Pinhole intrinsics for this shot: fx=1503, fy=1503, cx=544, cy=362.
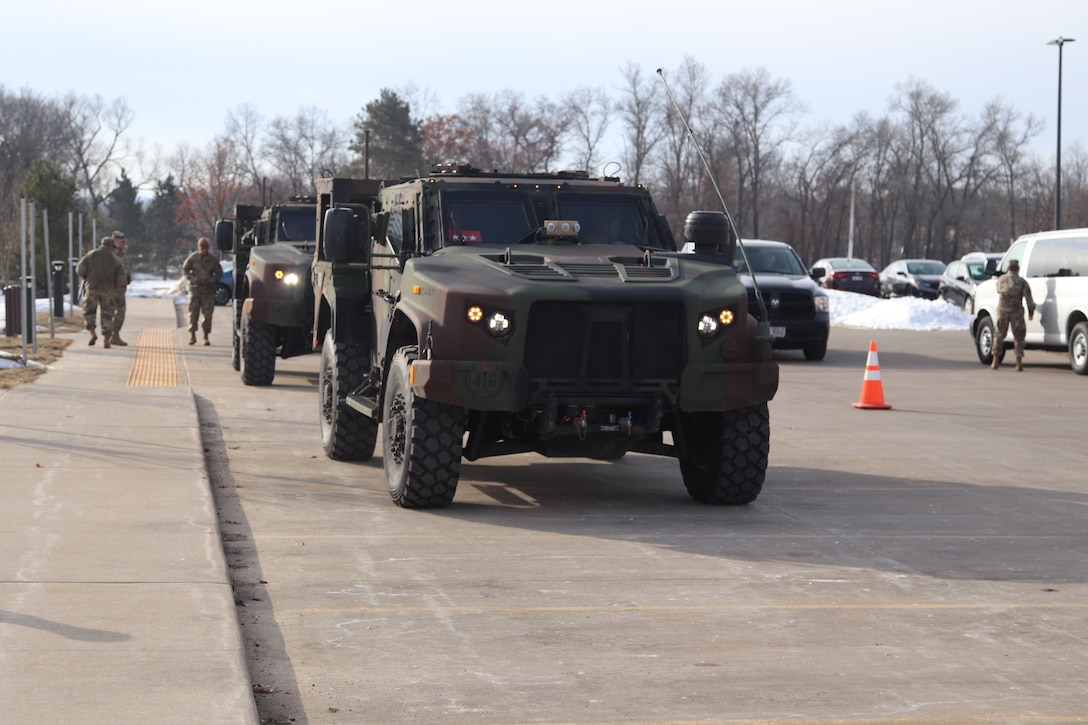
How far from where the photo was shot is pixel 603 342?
9.00 meters

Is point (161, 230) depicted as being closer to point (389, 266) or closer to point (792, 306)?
point (792, 306)

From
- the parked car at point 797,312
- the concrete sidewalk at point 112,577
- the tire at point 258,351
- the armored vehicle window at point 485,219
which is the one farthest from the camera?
the parked car at point 797,312

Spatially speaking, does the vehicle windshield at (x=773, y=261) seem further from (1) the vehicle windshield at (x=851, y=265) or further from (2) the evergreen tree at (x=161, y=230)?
(2) the evergreen tree at (x=161, y=230)

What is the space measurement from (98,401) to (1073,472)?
903 cm

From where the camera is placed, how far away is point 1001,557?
8359 millimetres

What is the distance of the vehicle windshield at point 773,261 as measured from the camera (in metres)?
25.5

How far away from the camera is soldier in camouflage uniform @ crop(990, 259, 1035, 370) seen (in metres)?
22.8

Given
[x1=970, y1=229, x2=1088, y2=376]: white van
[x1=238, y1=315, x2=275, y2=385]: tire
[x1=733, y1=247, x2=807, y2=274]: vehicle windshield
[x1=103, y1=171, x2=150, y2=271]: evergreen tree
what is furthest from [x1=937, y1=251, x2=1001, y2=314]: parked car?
[x1=103, y1=171, x2=150, y2=271]: evergreen tree

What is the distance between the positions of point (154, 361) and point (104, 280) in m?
2.74

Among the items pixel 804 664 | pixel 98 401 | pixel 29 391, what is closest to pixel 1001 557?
pixel 804 664

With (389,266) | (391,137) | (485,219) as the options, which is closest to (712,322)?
(485,219)

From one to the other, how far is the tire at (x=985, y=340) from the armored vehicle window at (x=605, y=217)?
48.8 ft

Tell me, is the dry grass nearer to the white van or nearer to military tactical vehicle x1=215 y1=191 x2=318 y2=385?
military tactical vehicle x1=215 y1=191 x2=318 y2=385

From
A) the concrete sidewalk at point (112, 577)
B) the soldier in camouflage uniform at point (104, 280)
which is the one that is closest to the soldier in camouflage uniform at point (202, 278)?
the soldier in camouflage uniform at point (104, 280)
